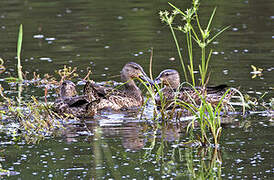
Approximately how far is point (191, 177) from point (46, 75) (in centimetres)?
597

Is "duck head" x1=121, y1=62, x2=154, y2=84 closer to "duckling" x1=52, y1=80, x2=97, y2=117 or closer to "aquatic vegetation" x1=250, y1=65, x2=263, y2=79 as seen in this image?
"duckling" x1=52, y1=80, x2=97, y2=117

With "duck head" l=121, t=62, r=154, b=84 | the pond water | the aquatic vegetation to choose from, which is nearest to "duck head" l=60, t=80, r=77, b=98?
the pond water

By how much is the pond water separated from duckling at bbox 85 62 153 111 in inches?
22.6

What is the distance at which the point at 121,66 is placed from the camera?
14.1 m

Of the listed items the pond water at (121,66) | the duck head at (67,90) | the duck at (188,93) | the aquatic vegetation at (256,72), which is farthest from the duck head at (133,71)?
the aquatic vegetation at (256,72)

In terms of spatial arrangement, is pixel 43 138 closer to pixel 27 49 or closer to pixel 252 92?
pixel 252 92

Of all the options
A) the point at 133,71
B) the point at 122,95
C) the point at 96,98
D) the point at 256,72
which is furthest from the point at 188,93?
the point at 256,72

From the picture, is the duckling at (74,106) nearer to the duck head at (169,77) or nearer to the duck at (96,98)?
the duck at (96,98)

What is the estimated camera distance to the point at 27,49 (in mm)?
16438

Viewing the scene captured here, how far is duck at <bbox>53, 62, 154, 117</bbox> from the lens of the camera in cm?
1075

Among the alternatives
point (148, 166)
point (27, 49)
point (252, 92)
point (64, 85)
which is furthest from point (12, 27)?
point (148, 166)

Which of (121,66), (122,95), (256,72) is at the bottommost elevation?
(122,95)

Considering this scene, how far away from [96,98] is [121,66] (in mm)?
2895

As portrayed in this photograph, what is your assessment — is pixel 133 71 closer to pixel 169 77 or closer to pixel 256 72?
pixel 169 77
